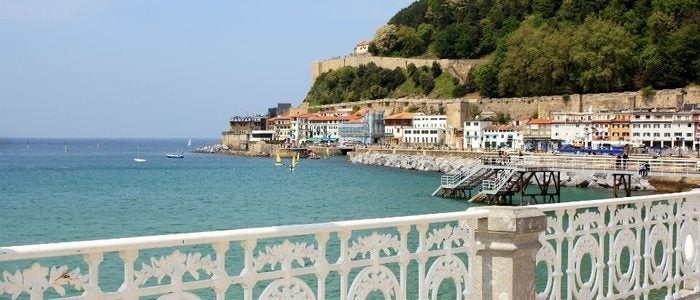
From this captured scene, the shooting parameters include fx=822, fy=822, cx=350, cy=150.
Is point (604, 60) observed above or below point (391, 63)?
below

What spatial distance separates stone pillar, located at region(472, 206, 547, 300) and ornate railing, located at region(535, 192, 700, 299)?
0.46 metres

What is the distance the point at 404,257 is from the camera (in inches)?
188

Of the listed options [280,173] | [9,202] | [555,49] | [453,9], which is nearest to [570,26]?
[555,49]

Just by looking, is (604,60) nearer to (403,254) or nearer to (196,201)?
(196,201)

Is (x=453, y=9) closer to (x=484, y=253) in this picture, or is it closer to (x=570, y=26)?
(x=570, y=26)

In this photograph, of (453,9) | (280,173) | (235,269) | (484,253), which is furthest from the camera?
(453,9)

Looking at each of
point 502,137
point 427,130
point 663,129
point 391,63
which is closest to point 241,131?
point 391,63

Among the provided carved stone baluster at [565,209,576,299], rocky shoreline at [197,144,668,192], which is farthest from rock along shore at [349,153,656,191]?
carved stone baluster at [565,209,576,299]

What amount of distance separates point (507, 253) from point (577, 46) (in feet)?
289

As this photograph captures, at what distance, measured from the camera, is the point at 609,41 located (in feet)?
285

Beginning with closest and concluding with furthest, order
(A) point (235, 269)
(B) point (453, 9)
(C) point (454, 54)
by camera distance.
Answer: (A) point (235, 269) → (C) point (454, 54) → (B) point (453, 9)

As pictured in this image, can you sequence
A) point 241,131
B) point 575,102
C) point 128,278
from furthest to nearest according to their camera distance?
point 241,131 < point 575,102 < point 128,278

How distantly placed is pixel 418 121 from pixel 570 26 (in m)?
21.5

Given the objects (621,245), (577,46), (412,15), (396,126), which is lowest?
(621,245)
